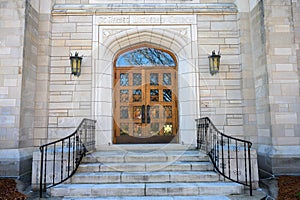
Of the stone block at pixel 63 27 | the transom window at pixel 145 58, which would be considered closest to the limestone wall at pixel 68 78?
the stone block at pixel 63 27

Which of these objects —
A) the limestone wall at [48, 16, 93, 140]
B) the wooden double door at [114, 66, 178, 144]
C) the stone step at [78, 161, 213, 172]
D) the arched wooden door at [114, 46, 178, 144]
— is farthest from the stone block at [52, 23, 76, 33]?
the stone step at [78, 161, 213, 172]

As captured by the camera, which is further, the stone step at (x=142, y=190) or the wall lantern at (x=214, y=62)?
the wall lantern at (x=214, y=62)

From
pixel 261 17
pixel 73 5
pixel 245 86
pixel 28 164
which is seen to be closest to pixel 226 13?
pixel 261 17

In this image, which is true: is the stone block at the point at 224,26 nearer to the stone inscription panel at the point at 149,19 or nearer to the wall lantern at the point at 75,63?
the stone inscription panel at the point at 149,19

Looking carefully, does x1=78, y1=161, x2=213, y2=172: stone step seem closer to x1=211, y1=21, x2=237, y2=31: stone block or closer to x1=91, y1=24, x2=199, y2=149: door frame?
x1=91, y1=24, x2=199, y2=149: door frame

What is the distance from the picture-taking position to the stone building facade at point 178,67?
17.1ft

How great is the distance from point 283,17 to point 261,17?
47 cm

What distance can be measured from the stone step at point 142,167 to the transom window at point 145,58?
3.12 metres

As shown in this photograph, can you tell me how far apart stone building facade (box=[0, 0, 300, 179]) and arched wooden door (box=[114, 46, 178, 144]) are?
29 cm

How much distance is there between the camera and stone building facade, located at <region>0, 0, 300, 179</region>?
5211 mm

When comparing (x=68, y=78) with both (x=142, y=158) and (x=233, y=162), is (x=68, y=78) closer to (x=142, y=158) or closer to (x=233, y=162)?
(x=142, y=158)

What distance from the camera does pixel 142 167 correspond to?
447 cm

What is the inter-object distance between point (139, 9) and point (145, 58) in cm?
129

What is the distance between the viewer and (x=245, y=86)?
19.7ft
